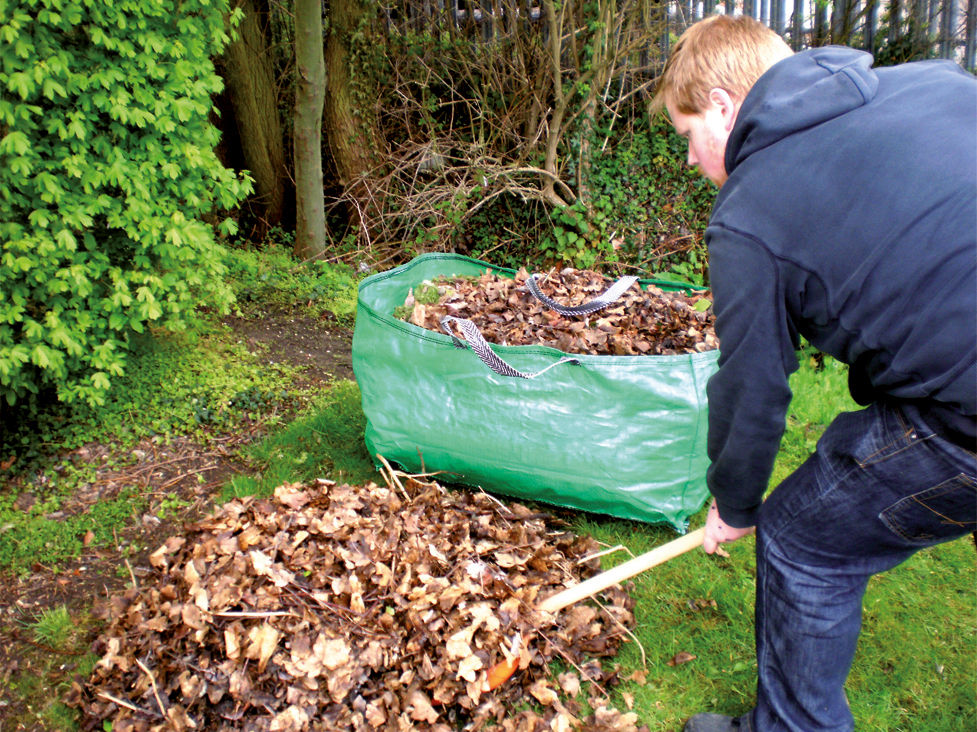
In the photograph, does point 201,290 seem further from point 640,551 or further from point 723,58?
point 723,58

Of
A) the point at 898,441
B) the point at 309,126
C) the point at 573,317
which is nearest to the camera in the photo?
the point at 898,441

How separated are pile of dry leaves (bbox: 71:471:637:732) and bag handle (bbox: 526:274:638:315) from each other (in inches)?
48.9

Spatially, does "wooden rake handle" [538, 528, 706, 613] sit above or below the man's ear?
below

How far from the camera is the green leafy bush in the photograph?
3.04m

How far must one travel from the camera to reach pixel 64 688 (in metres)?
2.55

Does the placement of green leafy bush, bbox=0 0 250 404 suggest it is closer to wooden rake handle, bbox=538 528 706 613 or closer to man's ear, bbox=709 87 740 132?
wooden rake handle, bbox=538 528 706 613

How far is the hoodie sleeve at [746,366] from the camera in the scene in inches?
65.0

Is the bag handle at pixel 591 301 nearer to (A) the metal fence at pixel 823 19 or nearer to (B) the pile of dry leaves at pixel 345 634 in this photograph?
(B) the pile of dry leaves at pixel 345 634

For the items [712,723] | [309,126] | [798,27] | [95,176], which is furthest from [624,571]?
[798,27]

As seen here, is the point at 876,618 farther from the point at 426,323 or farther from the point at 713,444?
the point at 426,323

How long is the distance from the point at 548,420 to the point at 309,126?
4.40m

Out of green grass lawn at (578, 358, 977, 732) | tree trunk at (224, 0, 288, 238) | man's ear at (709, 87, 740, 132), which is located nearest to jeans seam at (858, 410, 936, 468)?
man's ear at (709, 87, 740, 132)

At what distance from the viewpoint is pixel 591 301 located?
364cm

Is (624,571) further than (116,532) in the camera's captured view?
No
